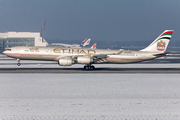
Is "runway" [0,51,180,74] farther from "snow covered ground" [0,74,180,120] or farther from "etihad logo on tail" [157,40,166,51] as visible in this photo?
"snow covered ground" [0,74,180,120]

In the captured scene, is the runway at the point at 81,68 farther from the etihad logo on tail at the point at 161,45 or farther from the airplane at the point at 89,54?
the etihad logo on tail at the point at 161,45

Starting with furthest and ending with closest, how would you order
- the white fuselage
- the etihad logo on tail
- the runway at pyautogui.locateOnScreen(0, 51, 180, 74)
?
the etihad logo on tail, the white fuselage, the runway at pyautogui.locateOnScreen(0, 51, 180, 74)

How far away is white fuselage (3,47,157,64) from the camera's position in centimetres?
3984

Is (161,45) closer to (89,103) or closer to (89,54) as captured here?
(89,54)

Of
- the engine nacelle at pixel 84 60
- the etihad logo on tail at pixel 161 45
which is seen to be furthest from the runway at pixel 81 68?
the etihad logo on tail at pixel 161 45

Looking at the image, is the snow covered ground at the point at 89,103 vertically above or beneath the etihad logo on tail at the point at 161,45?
beneath

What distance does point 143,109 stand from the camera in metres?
13.9

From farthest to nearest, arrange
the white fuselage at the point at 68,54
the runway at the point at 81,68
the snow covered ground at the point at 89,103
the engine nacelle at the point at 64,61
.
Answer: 1. the white fuselage at the point at 68,54
2. the engine nacelle at the point at 64,61
3. the runway at the point at 81,68
4. the snow covered ground at the point at 89,103

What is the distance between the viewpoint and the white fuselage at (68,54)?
131 feet

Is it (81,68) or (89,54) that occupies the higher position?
(89,54)

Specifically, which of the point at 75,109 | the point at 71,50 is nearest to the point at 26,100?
the point at 75,109

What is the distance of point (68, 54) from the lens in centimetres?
4003

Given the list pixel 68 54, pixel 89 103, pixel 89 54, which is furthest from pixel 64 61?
pixel 89 103

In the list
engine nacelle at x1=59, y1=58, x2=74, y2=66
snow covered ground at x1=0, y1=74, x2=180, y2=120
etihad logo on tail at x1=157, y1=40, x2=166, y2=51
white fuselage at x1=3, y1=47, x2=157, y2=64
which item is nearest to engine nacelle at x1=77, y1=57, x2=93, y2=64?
white fuselage at x1=3, y1=47, x2=157, y2=64
